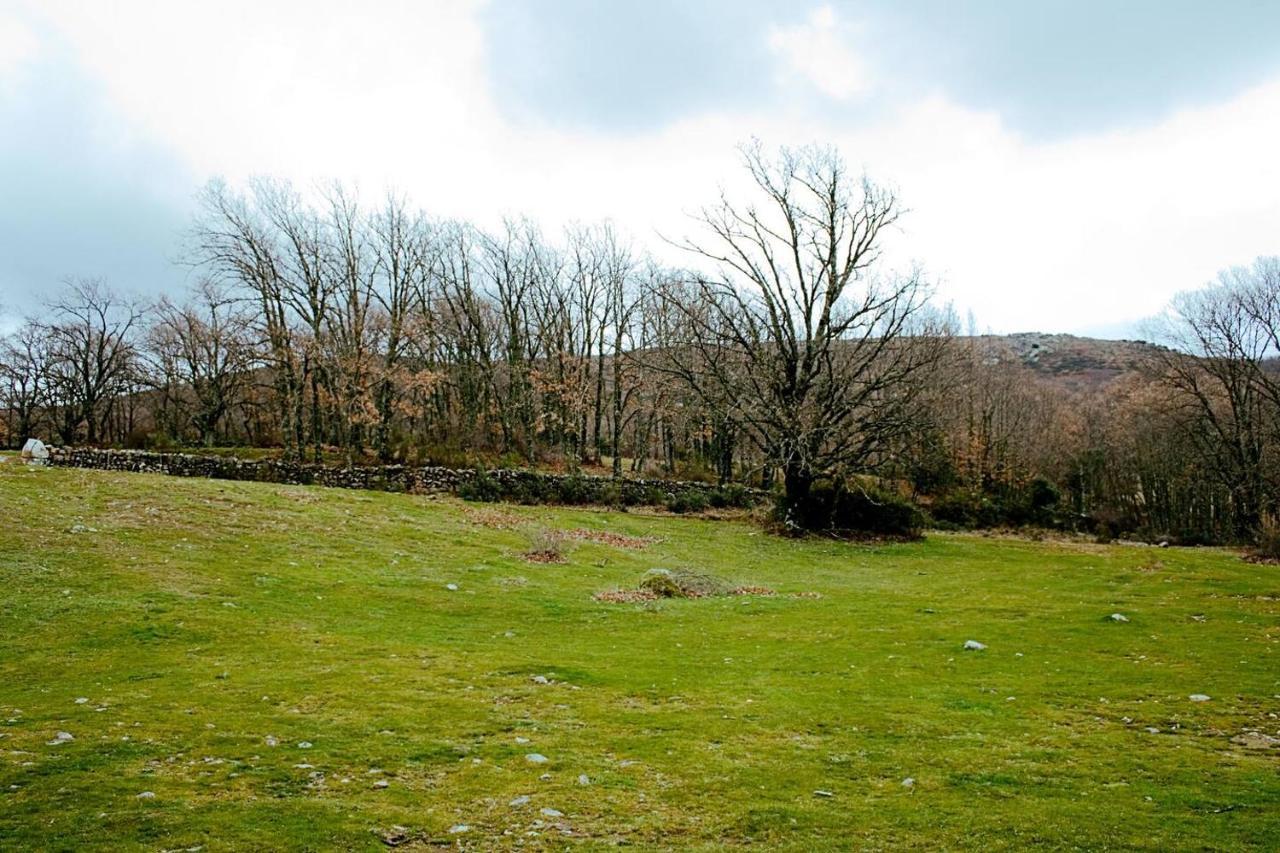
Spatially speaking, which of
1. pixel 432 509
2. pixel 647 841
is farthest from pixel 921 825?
pixel 432 509

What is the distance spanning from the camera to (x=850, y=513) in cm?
3212

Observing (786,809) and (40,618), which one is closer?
(786,809)

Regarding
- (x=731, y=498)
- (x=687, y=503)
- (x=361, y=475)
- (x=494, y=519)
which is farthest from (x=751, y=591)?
(x=361, y=475)

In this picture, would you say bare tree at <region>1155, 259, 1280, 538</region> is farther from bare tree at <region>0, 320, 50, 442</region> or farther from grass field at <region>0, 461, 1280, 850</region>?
bare tree at <region>0, 320, 50, 442</region>

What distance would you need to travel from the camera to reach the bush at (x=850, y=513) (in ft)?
104

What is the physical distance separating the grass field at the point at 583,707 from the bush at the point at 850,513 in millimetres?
13170

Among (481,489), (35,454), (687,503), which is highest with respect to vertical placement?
(35,454)

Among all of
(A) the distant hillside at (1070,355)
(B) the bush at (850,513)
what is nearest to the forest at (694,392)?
(B) the bush at (850,513)

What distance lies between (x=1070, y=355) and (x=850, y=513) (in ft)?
390

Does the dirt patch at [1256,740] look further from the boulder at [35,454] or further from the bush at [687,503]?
the boulder at [35,454]

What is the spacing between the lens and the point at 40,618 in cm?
1125

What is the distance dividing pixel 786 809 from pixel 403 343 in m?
46.5

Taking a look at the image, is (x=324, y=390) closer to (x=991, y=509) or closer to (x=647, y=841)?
(x=991, y=509)

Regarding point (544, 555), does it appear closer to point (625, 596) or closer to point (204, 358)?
point (625, 596)
